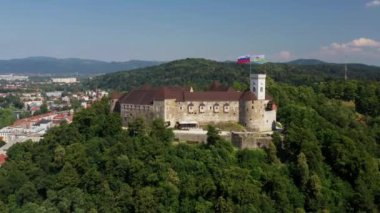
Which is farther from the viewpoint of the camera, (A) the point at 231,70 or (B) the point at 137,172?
(A) the point at 231,70

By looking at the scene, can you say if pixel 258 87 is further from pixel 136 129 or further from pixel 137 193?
pixel 137 193

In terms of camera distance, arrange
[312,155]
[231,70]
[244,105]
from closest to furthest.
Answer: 1. [312,155]
2. [244,105]
3. [231,70]

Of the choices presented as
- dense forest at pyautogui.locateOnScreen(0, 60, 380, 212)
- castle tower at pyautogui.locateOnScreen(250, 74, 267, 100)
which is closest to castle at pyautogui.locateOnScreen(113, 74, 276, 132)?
castle tower at pyautogui.locateOnScreen(250, 74, 267, 100)

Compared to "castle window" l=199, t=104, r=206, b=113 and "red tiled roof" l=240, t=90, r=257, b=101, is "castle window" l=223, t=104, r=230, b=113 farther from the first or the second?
"castle window" l=199, t=104, r=206, b=113

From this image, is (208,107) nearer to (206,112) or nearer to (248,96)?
(206,112)

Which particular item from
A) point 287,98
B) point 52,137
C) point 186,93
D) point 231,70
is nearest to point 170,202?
point 186,93

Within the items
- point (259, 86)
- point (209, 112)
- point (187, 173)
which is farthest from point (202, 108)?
point (187, 173)

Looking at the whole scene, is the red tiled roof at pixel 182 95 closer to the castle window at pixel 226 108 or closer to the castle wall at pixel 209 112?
→ the castle wall at pixel 209 112

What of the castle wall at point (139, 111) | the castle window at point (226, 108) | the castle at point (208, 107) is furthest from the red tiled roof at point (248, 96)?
the castle wall at point (139, 111)
